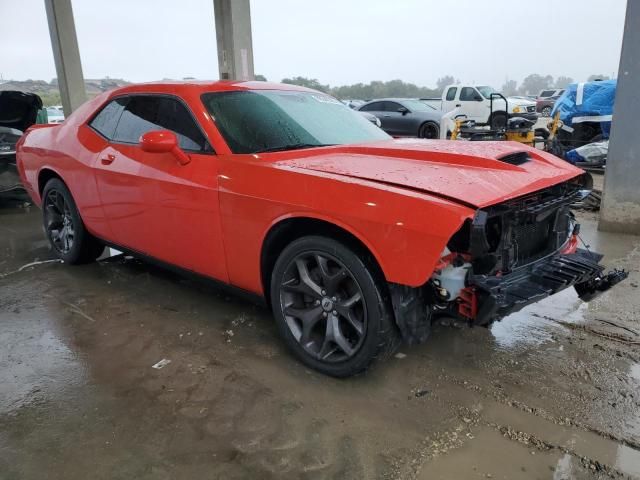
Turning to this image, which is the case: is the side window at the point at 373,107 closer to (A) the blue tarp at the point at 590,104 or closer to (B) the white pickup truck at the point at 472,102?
(B) the white pickup truck at the point at 472,102

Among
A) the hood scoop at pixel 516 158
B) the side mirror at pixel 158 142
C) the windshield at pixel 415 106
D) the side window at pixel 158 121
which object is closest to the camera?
the hood scoop at pixel 516 158

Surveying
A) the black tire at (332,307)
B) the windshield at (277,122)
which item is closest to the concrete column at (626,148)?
the windshield at (277,122)

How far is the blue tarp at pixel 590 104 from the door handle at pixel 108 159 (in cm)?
1106

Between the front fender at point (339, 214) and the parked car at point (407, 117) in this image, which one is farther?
the parked car at point (407, 117)

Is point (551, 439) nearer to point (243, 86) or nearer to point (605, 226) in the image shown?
point (243, 86)

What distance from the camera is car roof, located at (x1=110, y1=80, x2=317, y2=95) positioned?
126 inches

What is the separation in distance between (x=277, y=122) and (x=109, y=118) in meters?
1.52

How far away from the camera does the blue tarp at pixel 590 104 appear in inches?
441

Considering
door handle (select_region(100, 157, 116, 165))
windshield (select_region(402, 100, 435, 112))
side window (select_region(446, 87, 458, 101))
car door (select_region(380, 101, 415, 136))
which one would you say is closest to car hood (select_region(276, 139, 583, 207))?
door handle (select_region(100, 157, 116, 165))

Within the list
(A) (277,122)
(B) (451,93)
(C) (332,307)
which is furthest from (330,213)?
(B) (451,93)

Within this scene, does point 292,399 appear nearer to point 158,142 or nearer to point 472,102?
point 158,142

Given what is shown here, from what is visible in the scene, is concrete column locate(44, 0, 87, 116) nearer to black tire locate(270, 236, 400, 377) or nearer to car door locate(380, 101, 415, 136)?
car door locate(380, 101, 415, 136)

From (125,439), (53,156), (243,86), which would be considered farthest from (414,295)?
(53,156)

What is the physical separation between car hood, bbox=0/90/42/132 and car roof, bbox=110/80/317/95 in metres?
5.23
